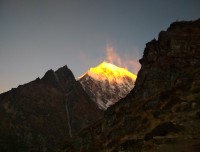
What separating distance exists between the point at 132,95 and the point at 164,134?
167ft

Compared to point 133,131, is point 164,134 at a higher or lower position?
lower

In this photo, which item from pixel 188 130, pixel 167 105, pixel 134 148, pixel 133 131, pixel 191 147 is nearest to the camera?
pixel 191 147

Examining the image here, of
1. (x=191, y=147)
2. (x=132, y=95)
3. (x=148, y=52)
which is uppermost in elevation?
(x=148, y=52)

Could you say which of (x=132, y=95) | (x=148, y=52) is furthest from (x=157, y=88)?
(x=148, y=52)

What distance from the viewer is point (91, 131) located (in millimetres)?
90625

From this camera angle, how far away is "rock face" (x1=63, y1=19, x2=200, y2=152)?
114 ft

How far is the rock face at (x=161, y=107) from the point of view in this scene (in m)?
34.9

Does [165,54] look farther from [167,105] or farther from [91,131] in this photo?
[167,105]

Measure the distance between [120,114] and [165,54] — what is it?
22.9m

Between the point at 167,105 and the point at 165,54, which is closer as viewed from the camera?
the point at 167,105

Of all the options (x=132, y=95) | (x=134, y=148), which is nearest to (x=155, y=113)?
Answer: (x=134, y=148)

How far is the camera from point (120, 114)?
76188 mm

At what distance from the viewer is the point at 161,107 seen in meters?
51.7

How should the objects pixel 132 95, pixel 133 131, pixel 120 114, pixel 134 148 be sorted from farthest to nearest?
pixel 132 95, pixel 120 114, pixel 133 131, pixel 134 148
